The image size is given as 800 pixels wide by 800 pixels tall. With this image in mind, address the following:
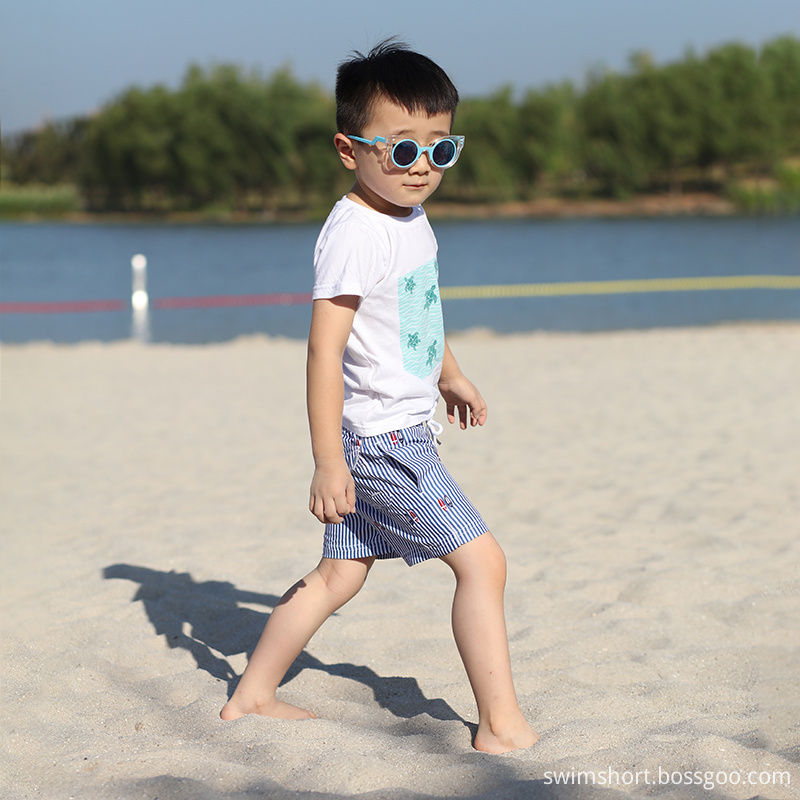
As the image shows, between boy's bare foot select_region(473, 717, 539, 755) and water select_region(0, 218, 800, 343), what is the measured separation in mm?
12846

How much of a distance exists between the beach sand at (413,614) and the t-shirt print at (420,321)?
3.07ft

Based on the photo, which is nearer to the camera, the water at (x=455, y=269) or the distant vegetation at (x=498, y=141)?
the water at (x=455, y=269)

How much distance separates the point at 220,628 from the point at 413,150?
1.85 metres

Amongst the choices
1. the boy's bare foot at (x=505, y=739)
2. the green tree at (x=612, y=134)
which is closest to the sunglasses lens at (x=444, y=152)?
the boy's bare foot at (x=505, y=739)

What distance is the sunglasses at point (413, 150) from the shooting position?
2.27m

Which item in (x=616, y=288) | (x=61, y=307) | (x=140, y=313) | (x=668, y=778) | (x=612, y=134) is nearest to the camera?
(x=668, y=778)

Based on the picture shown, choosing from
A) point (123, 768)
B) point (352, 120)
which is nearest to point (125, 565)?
point (123, 768)

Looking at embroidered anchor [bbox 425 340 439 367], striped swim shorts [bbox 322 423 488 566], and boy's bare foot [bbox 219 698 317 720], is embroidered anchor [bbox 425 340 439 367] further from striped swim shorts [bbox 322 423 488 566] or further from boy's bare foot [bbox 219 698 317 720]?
boy's bare foot [bbox 219 698 317 720]

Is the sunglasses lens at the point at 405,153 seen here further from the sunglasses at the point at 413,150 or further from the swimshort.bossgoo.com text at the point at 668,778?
the swimshort.bossgoo.com text at the point at 668,778

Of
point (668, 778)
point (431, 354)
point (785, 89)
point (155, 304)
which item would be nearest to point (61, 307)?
point (155, 304)

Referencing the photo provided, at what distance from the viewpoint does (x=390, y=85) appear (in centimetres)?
228

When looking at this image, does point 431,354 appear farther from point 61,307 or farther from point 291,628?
point 61,307

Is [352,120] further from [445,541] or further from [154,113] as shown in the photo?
[154,113]

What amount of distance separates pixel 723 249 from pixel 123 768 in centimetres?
3404
